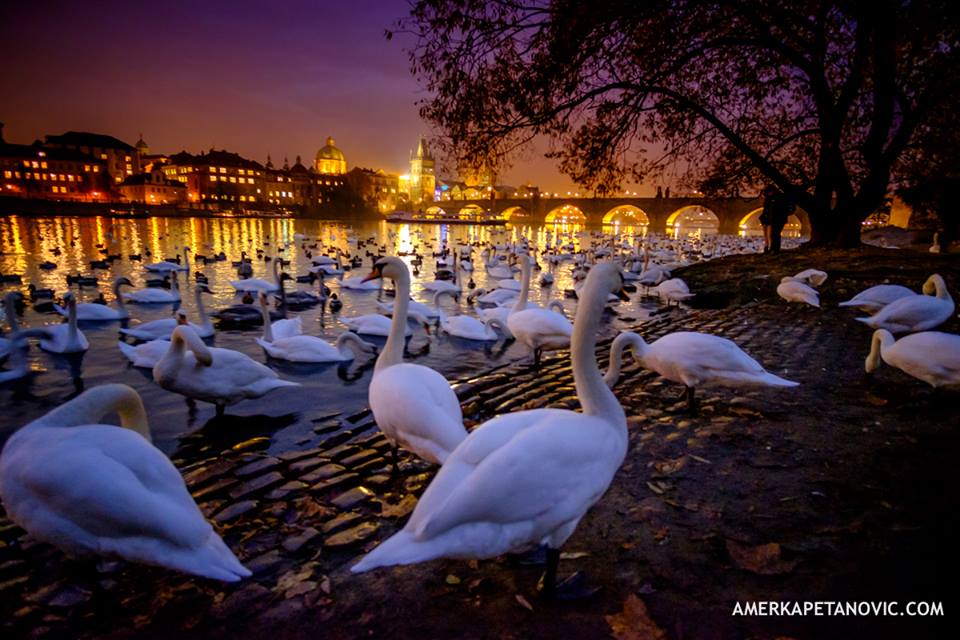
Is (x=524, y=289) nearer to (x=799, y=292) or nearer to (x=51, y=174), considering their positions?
(x=799, y=292)

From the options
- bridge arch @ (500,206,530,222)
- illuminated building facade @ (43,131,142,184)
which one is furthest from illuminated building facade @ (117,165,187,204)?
bridge arch @ (500,206,530,222)

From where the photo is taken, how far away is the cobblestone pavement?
2.60 meters

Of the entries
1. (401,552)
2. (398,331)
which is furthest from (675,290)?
(401,552)

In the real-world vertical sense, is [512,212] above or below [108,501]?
above

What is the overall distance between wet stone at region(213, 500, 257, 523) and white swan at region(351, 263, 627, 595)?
2.00 metres

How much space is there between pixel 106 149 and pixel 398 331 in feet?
561

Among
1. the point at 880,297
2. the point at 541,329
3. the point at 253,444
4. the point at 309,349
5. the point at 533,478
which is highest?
the point at 880,297

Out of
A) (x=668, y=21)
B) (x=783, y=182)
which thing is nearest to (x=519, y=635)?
(x=668, y=21)

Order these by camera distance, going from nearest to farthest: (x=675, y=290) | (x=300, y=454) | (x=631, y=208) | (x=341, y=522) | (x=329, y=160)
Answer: (x=341, y=522) → (x=300, y=454) → (x=675, y=290) → (x=631, y=208) → (x=329, y=160)

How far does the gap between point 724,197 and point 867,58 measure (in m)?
6.30

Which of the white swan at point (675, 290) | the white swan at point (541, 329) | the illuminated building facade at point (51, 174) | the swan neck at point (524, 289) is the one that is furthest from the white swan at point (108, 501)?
the illuminated building facade at point (51, 174)

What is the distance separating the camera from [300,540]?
3346 millimetres

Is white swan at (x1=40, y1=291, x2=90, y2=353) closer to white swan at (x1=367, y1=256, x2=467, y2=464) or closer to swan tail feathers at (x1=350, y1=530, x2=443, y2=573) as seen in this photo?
white swan at (x1=367, y1=256, x2=467, y2=464)

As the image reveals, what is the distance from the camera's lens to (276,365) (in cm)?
899
